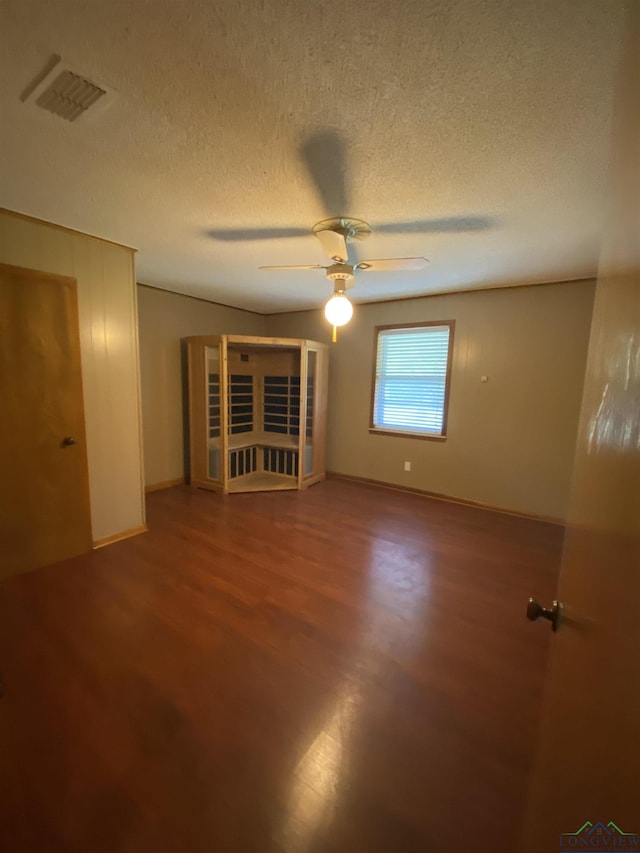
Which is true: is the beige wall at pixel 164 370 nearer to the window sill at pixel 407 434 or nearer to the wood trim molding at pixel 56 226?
the wood trim molding at pixel 56 226

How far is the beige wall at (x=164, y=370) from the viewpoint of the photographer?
13.3ft

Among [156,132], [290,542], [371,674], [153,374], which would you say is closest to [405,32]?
[156,132]

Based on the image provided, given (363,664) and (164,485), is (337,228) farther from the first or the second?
(164,485)

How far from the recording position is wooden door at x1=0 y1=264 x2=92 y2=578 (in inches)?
87.4

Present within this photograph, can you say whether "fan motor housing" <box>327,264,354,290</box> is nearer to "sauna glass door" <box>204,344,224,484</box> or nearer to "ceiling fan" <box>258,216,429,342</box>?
"ceiling fan" <box>258,216,429,342</box>

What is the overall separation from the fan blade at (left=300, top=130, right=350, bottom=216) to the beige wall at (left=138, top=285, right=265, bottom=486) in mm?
2921

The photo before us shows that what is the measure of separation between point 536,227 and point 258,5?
79.0 inches

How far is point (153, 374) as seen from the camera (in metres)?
4.13

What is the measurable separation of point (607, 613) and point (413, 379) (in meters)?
3.94

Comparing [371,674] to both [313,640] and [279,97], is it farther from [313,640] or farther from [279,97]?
[279,97]

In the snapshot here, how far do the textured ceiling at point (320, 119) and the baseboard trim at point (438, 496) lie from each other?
8.56 ft

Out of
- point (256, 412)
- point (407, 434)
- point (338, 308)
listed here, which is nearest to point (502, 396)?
point (407, 434)

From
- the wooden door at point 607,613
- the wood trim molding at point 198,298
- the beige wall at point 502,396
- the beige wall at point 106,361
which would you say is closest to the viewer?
the wooden door at point 607,613

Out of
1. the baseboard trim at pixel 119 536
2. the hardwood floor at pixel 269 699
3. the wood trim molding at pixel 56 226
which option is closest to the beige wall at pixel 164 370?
the baseboard trim at pixel 119 536
